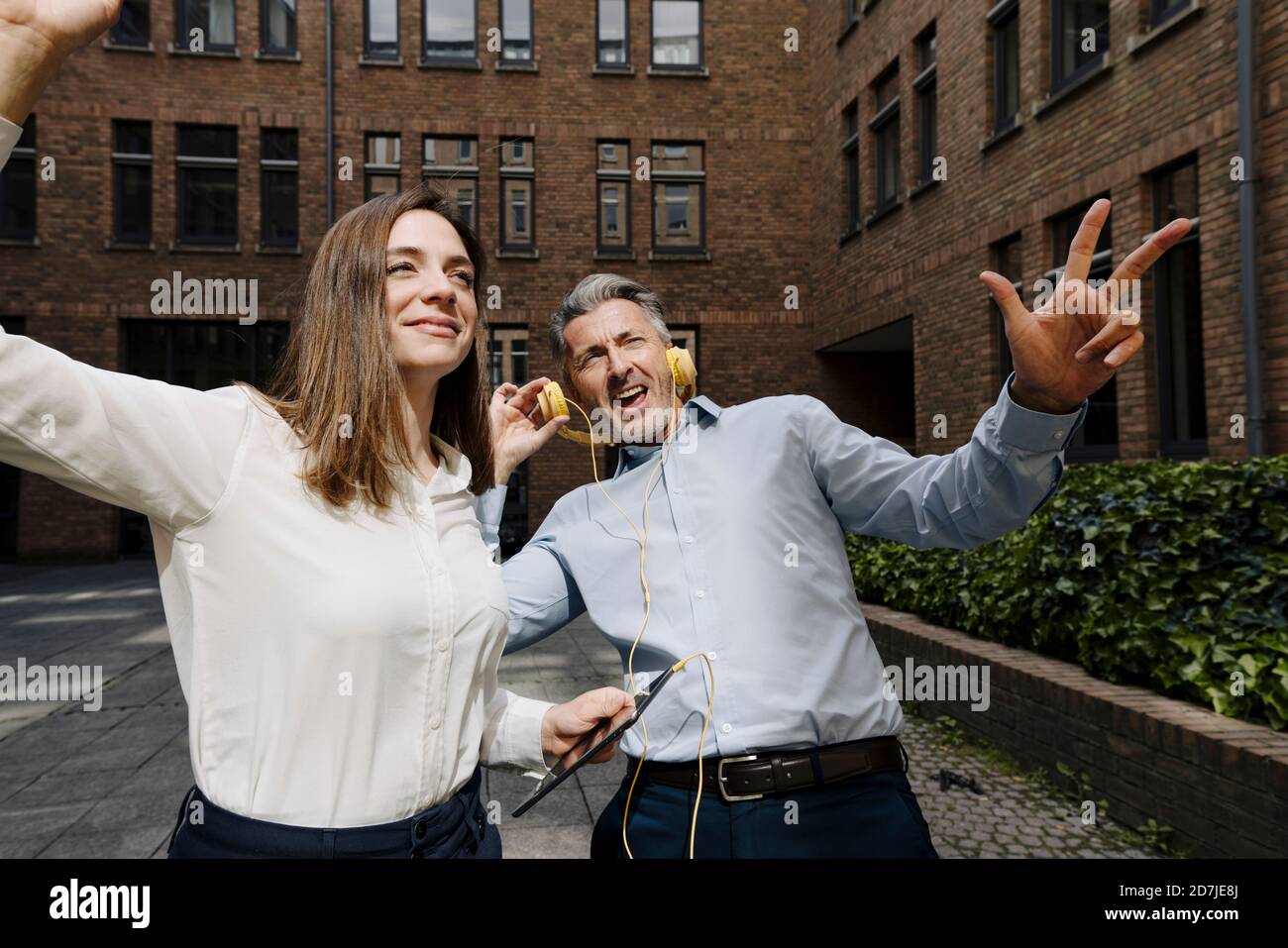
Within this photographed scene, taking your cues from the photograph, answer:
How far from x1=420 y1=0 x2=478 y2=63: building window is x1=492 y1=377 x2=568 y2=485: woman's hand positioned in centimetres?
1811

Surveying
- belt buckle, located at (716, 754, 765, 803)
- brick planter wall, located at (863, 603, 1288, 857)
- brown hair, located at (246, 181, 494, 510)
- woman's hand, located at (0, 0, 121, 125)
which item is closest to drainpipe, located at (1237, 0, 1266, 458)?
brick planter wall, located at (863, 603, 1288, 857)

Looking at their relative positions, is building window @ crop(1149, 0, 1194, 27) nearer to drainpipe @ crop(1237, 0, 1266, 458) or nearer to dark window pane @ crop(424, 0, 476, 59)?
drainpipe @ crop(1237, 0, 1266, 458)

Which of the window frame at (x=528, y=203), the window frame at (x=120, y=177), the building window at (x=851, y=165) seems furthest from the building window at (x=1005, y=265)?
the window frame at (x=120, y=177)

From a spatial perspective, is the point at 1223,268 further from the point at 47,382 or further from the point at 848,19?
the point at 848,19

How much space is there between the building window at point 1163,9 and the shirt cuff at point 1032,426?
917 cm

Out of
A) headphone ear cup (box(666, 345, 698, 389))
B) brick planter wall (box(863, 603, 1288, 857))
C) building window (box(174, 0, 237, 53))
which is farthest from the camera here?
building window (box(174, 0, 237, 53))

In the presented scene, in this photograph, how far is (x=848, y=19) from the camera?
16.2 m

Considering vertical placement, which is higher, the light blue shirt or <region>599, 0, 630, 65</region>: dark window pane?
<region>599, 0, 630, 65</region>: dark window pane

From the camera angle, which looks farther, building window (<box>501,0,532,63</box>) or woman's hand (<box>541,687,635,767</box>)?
building window (<box>501,0,532,63</box>)

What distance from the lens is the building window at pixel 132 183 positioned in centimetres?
1733

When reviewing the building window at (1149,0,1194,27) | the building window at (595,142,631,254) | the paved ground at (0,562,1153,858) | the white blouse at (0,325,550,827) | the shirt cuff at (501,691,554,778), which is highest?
the building window at (595,142,631,254)

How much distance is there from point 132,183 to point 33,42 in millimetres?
19680

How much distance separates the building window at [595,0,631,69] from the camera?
18.3 meters

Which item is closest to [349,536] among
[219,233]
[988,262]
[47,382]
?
[47,382]
